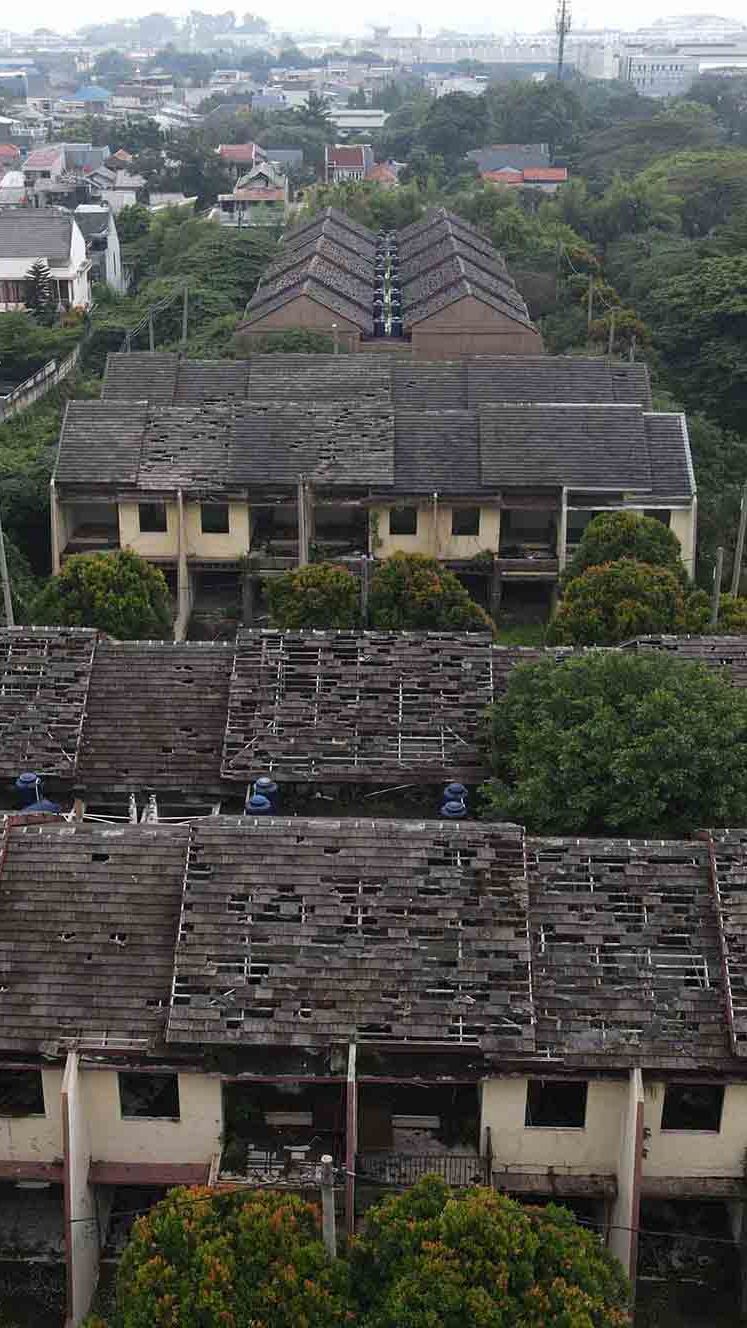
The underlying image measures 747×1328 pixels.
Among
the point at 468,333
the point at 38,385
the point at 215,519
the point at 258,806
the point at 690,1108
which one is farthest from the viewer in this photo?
the point at 38,385

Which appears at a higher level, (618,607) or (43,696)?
(618,607)

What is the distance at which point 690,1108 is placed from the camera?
16812 millimetres

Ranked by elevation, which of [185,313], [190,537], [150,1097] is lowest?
[150,1097]

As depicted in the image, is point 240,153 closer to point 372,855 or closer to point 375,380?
point 375,380

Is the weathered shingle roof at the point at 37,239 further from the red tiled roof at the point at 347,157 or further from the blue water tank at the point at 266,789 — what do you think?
the red tiled roof at the point at 347,157

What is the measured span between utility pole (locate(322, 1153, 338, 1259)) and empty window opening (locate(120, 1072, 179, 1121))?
3.34 metres

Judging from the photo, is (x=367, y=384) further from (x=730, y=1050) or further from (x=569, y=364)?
(x=730, y=1050)

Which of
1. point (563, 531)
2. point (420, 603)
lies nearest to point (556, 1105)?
point (420, 603)

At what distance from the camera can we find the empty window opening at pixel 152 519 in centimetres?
3366

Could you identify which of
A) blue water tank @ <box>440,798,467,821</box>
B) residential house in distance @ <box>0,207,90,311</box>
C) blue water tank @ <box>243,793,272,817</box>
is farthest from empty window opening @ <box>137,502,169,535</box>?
residential house in distance @ <box>0,207,90,311</box>

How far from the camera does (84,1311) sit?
15859mm

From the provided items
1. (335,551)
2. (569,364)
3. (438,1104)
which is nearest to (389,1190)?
(438,1104)

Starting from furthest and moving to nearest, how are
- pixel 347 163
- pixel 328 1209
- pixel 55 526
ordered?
1. pixel 347 163
2. pixel 55 526
3. pixel 328 1209

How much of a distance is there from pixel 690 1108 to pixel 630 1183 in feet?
4.73
